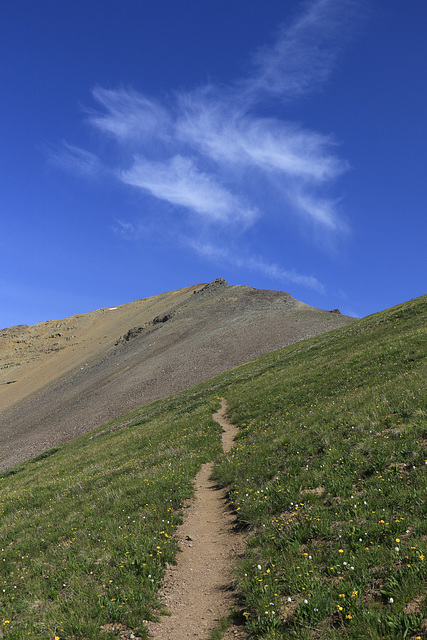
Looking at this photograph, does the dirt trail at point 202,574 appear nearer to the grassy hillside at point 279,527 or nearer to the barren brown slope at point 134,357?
the grassy hillside at point 279,527

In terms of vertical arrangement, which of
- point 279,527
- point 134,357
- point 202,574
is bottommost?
point 202,574

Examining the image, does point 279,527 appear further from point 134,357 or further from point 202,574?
point 134,357

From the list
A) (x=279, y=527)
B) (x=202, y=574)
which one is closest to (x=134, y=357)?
(x=202, y=574)

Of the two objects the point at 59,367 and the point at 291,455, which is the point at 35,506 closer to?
the point at 291,455

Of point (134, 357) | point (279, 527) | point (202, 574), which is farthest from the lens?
point (134, 357)

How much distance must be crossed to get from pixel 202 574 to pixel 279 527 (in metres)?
2.21

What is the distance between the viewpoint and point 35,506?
16.4m

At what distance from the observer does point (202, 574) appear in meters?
8.75

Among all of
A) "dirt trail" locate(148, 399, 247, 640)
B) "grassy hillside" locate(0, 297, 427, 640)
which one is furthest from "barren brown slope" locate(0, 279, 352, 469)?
"dirt trail" locate(148, 399, 247, 640)

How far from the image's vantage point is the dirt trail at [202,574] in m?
7.14

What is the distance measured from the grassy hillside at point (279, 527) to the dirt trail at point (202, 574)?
0.38m

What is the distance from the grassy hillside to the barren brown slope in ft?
A: 110

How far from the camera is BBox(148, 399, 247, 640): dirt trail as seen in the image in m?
7.14

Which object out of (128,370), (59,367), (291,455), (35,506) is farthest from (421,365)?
(59,367)
